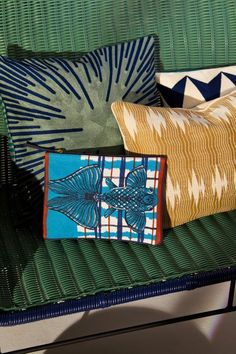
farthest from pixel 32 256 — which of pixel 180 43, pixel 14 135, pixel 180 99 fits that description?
pixel 180 43

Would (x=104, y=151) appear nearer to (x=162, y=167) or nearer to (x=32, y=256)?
(x=162, y=167)

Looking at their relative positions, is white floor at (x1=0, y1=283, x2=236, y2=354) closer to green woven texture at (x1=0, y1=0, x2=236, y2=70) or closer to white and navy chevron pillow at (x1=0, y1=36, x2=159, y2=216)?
white and navy chevron pillow at (x1=0, y1=36, x2=159, y2=216)

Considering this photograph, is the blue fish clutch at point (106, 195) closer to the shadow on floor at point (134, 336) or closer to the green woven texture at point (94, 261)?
the green woven texture at point (94, 261)

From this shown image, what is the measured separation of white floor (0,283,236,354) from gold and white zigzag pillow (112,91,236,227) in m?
0.38

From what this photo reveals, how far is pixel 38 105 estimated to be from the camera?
133 centimetres

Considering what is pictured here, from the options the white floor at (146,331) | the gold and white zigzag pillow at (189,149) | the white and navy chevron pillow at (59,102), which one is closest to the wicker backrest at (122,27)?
the white and navy chevron pillow at (59,102)

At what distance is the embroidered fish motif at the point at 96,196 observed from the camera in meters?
1.29

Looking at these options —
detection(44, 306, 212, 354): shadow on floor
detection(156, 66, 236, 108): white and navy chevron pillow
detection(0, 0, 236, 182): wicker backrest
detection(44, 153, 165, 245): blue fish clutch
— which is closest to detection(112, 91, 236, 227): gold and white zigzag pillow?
detection(44, 153, 165, 245): blue fish clutch

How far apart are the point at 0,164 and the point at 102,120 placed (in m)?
0.36

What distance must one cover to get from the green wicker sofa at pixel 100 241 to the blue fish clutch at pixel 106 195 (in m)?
0.06

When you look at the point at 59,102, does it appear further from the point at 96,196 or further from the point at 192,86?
the point at 192,86

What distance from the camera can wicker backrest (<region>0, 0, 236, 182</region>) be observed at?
4.89 ft

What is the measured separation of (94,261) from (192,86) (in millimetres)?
604

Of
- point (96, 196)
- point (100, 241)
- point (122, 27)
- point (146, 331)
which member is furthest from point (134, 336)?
point (122, 27)
